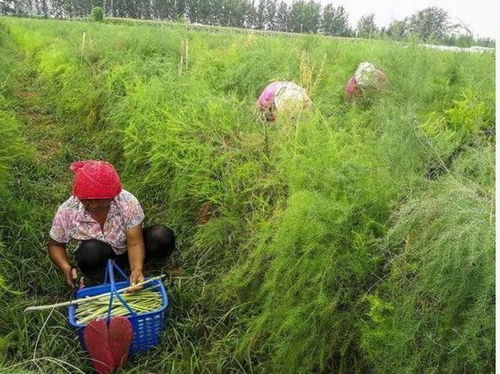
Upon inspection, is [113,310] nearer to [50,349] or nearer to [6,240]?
[50,349]

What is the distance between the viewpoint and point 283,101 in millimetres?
3869

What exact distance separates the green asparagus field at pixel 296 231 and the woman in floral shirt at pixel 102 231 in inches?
12.1

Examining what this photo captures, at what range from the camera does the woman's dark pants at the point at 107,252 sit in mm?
2941

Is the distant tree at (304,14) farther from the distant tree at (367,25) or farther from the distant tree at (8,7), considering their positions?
the distant tree at (367,25)

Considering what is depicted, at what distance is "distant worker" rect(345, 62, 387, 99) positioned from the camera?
4371 millimetres

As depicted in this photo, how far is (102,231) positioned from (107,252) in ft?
0.47

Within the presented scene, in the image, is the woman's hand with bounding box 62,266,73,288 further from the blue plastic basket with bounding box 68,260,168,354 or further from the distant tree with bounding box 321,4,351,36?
the distant tree with bounding box 321,4,351,36

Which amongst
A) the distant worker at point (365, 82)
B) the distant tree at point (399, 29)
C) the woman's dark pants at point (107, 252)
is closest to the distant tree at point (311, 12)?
the distant tree at point (399, 29)

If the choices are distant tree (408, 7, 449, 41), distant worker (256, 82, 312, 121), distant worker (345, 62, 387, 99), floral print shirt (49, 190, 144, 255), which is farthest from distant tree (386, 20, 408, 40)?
floral print shirt (49, 190, 144, 255)

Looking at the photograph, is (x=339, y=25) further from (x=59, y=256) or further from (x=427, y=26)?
(x=59, y=256)

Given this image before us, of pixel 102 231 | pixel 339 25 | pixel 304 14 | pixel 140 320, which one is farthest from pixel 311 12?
pixel 140 320

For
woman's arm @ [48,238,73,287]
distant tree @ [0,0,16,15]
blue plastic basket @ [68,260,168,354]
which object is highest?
distant tree @ [0,0,16,15]

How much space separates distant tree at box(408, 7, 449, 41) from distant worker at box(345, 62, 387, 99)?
2.10 ft

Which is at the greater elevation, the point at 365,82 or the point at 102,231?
the point at 365,82
